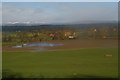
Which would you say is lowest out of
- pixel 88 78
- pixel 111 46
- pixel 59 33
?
pixel 88 78

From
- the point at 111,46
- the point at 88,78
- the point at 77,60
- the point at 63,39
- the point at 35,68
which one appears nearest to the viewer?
the point at 88,78

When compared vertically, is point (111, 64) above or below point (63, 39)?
below

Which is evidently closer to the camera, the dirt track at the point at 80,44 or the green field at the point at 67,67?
the green field at the point at 67,67

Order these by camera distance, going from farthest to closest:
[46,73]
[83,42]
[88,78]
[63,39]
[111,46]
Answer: [63,39]
[83,42]
[111,46]
[46,73]
[88,78]

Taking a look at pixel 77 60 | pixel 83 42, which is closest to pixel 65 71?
pixel 77 60

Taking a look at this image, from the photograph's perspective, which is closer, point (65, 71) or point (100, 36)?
point (65, 71)

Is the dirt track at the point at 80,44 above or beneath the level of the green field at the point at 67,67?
above

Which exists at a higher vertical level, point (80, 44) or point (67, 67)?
point (80, 44)

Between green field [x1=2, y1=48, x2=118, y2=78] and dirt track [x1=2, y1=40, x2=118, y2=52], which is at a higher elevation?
dirt track [x1=2, y1=40, x2=118, y2=52]

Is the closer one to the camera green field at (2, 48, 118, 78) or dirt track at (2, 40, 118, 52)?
green field at (2, 48, 118, 78)

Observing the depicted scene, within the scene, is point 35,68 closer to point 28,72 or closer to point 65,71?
point 28,72

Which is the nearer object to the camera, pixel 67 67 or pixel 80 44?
pixel 67 67

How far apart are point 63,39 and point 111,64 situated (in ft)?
15.4

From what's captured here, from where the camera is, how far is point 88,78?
3947 mm
